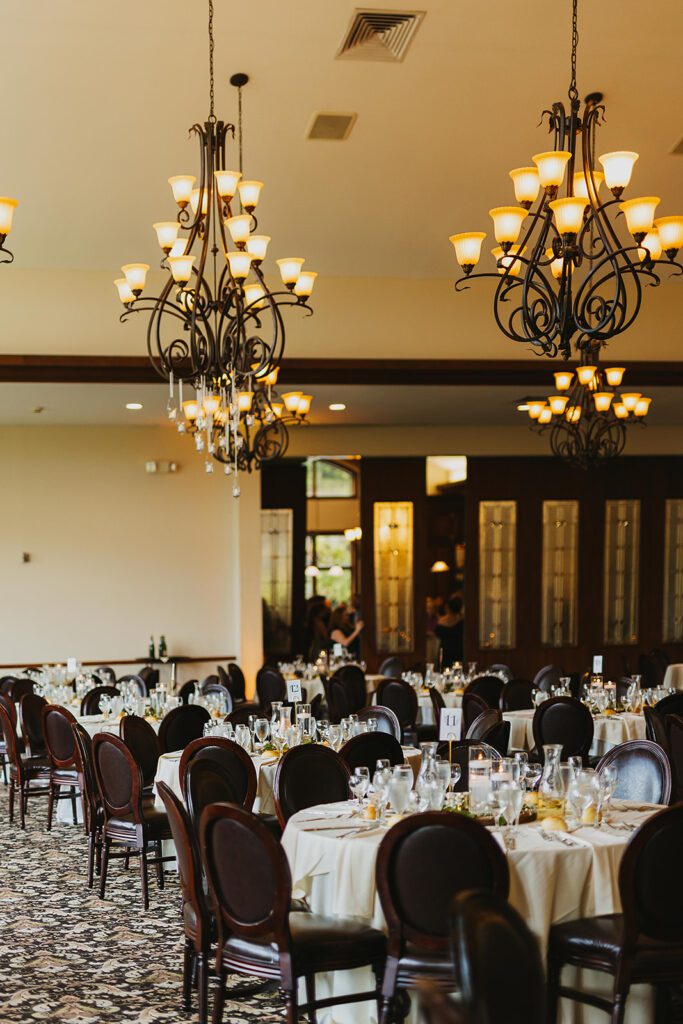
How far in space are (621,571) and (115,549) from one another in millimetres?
6725

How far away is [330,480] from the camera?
75.5 feet

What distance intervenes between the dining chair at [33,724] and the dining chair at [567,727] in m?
3.96

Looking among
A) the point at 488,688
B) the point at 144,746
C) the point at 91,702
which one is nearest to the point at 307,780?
the point at 144,746

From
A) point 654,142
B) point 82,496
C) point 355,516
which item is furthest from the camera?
point 355,516

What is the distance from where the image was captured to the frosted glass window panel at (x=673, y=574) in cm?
1550

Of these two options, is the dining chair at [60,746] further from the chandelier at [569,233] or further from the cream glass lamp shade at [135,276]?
the chandelier at [569,233]

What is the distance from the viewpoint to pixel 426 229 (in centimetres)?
983

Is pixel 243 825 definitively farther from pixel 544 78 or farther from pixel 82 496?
pixel 82 496

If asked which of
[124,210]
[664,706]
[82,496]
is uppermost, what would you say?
[124,210]

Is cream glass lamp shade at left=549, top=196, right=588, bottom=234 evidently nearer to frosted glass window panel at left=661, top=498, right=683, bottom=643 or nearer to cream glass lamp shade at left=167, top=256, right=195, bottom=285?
cream glass lamp shade at left=167, top=256, right=195, bottom=285

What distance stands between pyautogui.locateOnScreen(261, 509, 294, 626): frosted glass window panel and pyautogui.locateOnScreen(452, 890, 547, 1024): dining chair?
13.8 m

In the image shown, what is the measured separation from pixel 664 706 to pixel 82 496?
8.36m

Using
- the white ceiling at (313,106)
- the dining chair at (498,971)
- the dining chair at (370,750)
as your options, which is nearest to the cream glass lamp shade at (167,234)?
the white ceiling at (313,106)

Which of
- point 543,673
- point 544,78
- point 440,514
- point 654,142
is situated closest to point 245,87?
point 544,78
